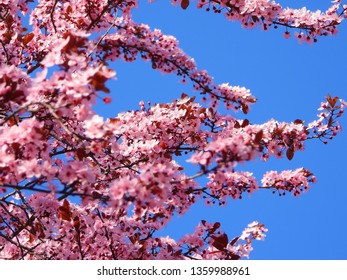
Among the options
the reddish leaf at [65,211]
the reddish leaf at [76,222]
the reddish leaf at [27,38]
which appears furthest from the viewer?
the reddish leaf at [27,38]

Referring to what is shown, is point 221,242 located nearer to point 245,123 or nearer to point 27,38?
point 245,123

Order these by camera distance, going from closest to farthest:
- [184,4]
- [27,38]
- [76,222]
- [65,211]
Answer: [65,211] < [76,222] < [184,4] < [27,38]

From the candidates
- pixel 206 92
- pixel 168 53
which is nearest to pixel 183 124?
pixel 206 92

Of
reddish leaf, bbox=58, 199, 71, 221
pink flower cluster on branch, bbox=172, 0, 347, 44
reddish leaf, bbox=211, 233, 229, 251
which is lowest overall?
reddish leaf, bbox=211, 233, 229, 251

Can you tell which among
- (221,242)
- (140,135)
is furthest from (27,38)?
(221,242)

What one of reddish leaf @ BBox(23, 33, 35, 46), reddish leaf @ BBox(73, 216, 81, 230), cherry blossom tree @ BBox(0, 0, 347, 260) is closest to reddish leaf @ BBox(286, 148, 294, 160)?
cherry blossom tree @ BBox(0, 0, 347, 260)

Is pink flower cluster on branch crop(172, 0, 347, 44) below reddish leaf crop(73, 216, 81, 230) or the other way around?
the other way around

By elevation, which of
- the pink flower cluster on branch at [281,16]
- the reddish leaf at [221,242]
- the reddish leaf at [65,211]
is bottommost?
the reddish leaf at [221,242]

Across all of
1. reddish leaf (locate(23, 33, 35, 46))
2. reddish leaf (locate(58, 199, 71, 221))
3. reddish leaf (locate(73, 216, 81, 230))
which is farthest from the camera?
reddish leaf (locate(23, 33, 35, 46))

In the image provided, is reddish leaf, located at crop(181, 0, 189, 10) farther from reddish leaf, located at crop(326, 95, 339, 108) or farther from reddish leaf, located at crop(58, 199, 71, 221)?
reddish leaf, located at crop(58, 199, 71, 221)

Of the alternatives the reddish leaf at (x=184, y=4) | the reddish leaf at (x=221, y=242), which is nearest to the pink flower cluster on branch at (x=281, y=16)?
the reddish leaf at (x=184, y=4)

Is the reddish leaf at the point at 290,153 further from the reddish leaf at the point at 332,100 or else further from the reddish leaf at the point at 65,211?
the reddish leaf at the point at 65,211

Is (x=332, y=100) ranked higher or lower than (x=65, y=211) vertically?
higher
